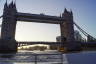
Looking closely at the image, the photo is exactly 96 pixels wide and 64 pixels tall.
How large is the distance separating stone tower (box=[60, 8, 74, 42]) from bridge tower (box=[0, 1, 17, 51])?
2240 centimetres

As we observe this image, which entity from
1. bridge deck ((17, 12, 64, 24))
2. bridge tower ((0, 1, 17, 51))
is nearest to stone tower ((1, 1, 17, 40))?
bridge tower ((0, 1, 17, 51))

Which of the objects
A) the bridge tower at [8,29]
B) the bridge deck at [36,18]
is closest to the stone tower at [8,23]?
the bridge tower at [8,29]

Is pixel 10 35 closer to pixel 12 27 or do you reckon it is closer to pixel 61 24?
pixel 12 27

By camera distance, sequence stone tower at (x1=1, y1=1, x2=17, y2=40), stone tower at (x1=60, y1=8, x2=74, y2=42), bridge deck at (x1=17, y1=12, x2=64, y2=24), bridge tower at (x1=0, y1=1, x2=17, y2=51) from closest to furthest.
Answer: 1. bridge tower at (x1=0, y1=1, x2=17, y2=51)
2. stone tower at (x1=1, y1=1, x2=17, y2=40)
3. bridge deck at (x1=17, y1=12, x2=64, y2=24)
4. stone tower at (x1=60, y1=8, x2=74, y2=42)

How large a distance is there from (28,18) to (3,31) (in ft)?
39.0

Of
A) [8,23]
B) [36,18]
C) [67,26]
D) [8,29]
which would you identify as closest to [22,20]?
[36,18]

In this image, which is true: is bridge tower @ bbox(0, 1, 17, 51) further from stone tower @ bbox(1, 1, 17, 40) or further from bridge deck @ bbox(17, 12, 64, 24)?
bridge deck @ bbox(17, 12, 64, 24)

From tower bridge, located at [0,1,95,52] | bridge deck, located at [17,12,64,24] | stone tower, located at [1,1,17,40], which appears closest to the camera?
tower bridge, located at [0,1,95,52]

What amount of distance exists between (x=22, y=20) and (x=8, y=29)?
9.08 metres

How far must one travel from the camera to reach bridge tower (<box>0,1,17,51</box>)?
44878 millimetres

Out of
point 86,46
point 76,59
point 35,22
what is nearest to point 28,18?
point 35,22

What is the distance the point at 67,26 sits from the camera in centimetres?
6084

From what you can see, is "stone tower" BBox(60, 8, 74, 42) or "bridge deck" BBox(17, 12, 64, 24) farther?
"stone tower" BBox(60, 8, 74, 42)

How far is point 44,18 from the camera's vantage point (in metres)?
57.6
